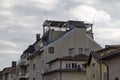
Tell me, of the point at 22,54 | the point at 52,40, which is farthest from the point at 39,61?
the point at 22,54

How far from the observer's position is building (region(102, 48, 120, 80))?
46.1 metres

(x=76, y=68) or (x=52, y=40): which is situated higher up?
(x=52, y=40)

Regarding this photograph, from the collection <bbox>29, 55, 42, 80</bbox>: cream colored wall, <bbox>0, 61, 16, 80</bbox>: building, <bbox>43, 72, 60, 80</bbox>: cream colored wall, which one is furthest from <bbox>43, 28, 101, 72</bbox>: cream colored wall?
<bbox>0, 61, 16, 80</bbox>: building

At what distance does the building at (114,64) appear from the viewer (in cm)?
4612

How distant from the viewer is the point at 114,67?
47344mm

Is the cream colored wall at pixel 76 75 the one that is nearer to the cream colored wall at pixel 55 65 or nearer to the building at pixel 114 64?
the cream colored wall at pixel 55 65

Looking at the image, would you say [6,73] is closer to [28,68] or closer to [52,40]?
[28,68]

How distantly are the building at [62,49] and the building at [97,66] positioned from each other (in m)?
11.1

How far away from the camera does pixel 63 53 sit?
91.4m

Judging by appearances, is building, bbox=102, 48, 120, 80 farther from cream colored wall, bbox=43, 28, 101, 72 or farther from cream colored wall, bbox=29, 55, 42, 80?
cream colored wall, bbox=29, 55, 42, 80

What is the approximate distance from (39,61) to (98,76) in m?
33.0

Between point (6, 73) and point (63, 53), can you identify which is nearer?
point (63, 53)

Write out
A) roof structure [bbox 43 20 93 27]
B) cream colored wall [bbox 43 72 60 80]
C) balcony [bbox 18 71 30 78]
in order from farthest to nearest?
balcony [bbox 18 71 30 78], roof structure [bbox 43 20 93 27], cream colored wall [bbox 43 72 60 80]

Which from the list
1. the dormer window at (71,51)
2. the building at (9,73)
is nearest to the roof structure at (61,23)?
the dormer window at (71,51)
